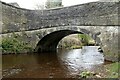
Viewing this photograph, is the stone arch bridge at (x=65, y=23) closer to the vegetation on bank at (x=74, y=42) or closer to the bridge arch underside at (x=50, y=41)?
the bridge arch underside at (x=50, y=41)

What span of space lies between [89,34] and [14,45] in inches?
264

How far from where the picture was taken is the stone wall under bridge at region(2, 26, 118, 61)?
48.0 feet

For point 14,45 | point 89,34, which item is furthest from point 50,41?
point 89,34

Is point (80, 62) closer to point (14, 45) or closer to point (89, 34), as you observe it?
point (89, 34)

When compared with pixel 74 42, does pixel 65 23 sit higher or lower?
higher

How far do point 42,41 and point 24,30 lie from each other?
1971 millimetres

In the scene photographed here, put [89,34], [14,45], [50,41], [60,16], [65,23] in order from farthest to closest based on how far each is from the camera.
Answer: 1. [50,41]
2. [14,45]
3. [60,16]
4. [65,23]
5. [89,34]

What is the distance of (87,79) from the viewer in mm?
9609

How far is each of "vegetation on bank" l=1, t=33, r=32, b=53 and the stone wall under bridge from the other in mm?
368

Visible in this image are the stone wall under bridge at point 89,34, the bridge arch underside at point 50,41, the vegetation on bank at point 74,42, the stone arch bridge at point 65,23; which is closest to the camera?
the stone wall under bridge at point 89,34

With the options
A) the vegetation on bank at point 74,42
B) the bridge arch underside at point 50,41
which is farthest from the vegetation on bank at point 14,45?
the vegetation on bank at point 74,42

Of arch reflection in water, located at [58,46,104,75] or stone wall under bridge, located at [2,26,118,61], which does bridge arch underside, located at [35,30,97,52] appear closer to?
stone wall under bridge, located at [2,26,118,61]

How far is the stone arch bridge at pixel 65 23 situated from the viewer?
591 inches

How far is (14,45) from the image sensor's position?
64.5 ft
